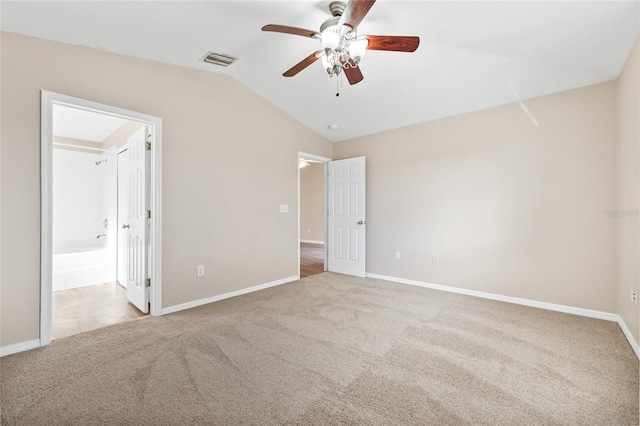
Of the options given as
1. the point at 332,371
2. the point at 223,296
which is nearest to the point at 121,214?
the point at 223,296

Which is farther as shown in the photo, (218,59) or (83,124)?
(83,124)

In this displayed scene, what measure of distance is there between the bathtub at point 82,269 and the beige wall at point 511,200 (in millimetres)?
4534

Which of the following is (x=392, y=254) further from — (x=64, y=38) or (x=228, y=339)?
(x=64, y=38)

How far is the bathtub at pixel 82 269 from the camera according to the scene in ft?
12.9

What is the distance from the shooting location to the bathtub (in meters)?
3.93

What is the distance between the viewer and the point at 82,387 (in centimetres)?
180

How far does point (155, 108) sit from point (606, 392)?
4495mm

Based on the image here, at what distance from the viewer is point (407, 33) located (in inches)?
98.4

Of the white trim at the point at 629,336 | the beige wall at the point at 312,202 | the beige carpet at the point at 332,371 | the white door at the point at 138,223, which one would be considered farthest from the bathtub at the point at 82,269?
the white trim at the point at 629,336

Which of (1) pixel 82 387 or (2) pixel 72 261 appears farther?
(2) pixel 72 261

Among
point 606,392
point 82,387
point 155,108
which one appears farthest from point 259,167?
point 606,392

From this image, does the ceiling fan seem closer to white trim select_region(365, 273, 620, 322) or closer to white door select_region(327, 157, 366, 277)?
white door select_region(327, 157, 366, 277)

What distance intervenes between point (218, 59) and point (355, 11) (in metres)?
2.09

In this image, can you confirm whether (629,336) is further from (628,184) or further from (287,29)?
(287,29)
